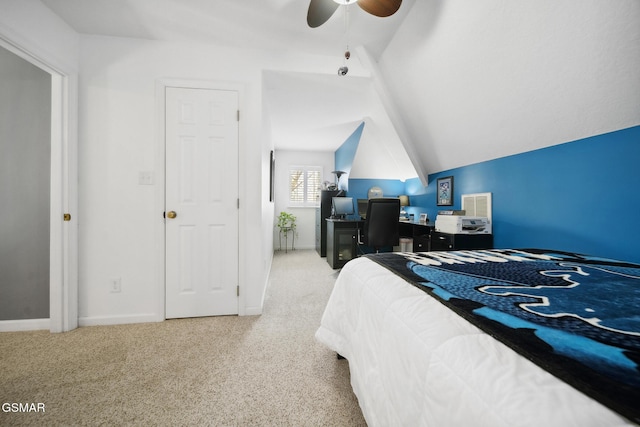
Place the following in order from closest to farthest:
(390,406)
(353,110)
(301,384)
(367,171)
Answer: (390,406) < (301,384) < (353,110) < (367,171)

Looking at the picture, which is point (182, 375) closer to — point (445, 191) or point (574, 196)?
point (574, 196)

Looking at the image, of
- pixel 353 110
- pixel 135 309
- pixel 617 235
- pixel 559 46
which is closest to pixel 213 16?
pixel 353 110

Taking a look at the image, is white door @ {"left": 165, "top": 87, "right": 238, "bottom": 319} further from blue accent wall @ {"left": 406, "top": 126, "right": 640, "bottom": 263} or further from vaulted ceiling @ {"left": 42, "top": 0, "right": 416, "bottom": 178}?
blue accent wall @ {"left": 406, "top": 126, "right": 640, "bottom": 263}

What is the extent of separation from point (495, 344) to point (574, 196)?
74.9 inches

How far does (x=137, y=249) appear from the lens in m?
2.18

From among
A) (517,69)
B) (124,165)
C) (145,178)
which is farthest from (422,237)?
(124,165)

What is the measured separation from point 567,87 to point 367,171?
10.2 ft

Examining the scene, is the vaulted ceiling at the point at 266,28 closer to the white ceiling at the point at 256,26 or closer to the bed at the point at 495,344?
the white ceiling at the point at 256,26

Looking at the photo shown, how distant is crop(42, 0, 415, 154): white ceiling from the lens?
183 centimetres

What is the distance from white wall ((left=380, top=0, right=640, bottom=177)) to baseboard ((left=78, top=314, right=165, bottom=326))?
11.2 feet

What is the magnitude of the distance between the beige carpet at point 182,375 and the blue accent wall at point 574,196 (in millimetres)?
1886

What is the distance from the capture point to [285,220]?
18.3 feet

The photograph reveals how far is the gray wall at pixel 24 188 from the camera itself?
2008mm

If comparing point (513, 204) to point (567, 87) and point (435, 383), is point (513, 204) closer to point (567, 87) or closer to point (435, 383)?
point (567, 87)
